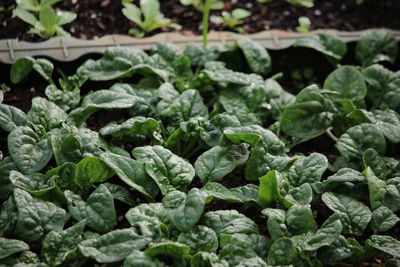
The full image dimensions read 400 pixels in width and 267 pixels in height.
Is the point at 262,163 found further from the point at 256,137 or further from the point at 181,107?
the point at 181,107

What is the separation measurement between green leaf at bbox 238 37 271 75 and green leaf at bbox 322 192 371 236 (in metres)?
0.71

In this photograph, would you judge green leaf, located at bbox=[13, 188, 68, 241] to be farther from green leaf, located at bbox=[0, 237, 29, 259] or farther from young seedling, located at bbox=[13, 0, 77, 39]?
young seedling, located at bbox=[13, 0, 77, 39]

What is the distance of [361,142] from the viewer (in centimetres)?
175

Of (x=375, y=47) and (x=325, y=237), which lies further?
(x=375, y=47)

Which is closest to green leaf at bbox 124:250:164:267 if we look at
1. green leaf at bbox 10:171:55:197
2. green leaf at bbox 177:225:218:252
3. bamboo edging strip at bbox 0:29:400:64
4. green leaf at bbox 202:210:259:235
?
green leaf at bbox 177:225:218:252

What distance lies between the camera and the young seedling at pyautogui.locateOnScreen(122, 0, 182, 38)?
7.23 ft

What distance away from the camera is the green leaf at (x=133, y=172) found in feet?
4.88

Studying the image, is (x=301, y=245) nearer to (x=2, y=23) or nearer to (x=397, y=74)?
(x=397, y=74)

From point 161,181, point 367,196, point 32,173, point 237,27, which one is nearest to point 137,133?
point 161,181

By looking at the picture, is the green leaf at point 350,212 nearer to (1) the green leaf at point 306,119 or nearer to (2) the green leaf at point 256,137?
(2) the green leaf at point 256,137

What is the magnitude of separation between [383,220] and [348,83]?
0.64 metres

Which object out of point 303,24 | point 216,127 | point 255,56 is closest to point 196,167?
point 216,127

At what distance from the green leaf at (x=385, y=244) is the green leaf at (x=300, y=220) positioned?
183mm

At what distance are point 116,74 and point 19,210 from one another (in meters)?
0.70
